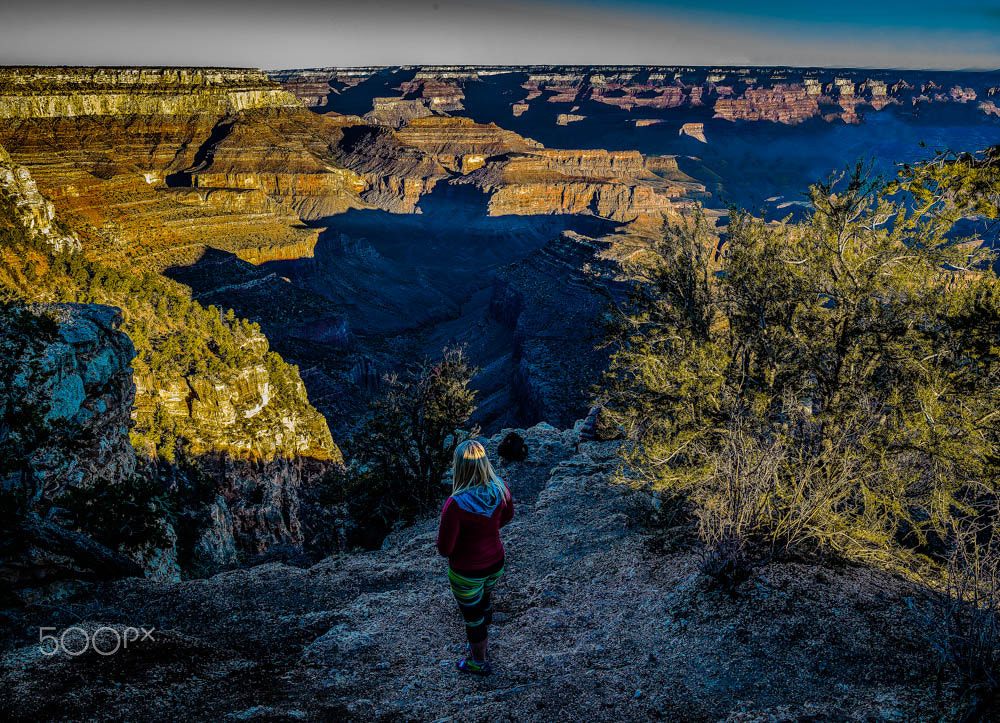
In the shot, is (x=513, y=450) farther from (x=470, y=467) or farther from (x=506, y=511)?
(x=470, y=467)

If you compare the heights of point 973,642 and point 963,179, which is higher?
point 963,179

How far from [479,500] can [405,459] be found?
53.7 feet

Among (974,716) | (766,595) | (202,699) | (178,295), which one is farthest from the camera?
(178,295)

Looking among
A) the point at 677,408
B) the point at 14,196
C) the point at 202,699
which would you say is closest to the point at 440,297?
the point at 14,196

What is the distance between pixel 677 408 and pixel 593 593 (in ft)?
14.5

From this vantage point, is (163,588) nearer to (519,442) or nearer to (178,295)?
(519,442)

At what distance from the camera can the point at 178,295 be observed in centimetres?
2781

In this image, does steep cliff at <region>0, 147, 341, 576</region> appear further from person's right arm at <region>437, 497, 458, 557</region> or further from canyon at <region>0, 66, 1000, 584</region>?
person's right arm at <region>437, 497, 458, 557</region>

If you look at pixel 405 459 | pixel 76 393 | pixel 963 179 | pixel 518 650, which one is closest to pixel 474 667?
pixel 518 650

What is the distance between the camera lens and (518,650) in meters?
7.33

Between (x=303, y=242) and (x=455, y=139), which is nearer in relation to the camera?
(x=303, y=242)

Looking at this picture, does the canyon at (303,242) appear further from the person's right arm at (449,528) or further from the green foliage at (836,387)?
the person's right arm at (449,528)

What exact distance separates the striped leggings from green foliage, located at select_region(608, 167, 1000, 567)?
352cm

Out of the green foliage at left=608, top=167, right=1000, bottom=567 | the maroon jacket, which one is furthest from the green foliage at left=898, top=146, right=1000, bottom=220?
the maroon jacket
